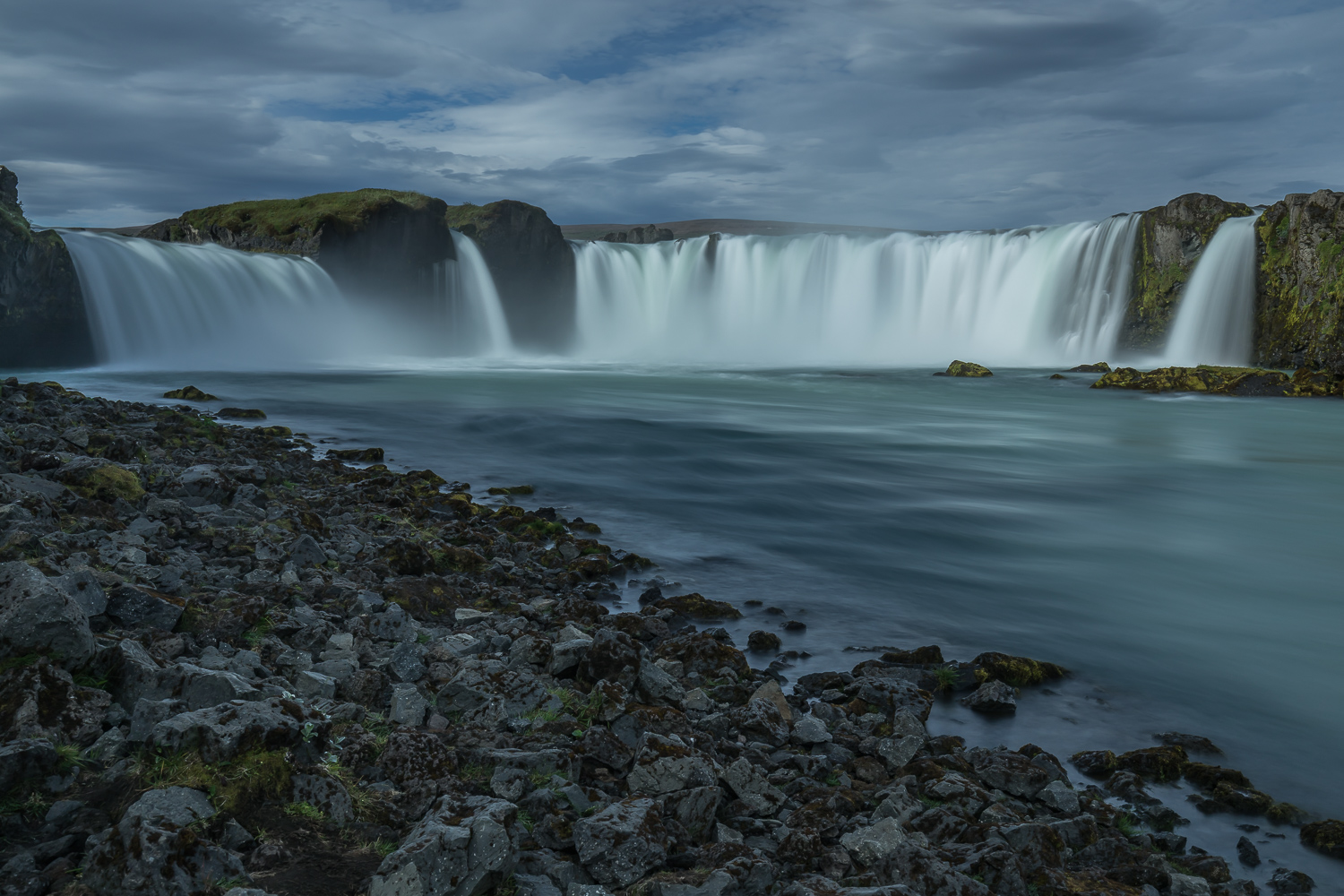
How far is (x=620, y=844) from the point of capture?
3145 millimetres

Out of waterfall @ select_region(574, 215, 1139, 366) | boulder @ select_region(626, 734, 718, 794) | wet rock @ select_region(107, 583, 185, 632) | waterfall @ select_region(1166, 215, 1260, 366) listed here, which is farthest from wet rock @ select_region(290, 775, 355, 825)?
waterfall @ select_region(574, 215, 1139, 366)

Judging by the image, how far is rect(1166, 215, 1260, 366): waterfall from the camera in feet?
127

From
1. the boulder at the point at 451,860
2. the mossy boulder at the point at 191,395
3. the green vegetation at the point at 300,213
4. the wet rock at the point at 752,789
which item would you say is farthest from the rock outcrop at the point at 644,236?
the boulder at the point at 451,860

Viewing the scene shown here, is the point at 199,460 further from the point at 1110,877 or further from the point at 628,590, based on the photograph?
the point at 1110,877

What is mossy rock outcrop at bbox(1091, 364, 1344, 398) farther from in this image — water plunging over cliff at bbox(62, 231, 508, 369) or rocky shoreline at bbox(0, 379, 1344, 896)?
water plunging over cliff at bbox(62, 231, 508, 369)

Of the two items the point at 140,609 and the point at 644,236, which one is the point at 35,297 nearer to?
the point at 140,609

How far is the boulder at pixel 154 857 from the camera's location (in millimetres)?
2600

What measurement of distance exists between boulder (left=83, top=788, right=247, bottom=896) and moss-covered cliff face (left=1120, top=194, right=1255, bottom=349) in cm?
4705

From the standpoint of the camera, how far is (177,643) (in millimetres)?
4211

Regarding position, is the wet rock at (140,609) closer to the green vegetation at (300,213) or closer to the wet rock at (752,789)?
the wet rock at (752,789)

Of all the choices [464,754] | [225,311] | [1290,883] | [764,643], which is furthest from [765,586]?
[225,311]

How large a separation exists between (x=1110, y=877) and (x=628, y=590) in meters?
5.07

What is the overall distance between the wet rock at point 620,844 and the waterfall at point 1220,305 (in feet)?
144

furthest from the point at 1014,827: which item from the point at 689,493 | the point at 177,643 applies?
the point at 689,493
